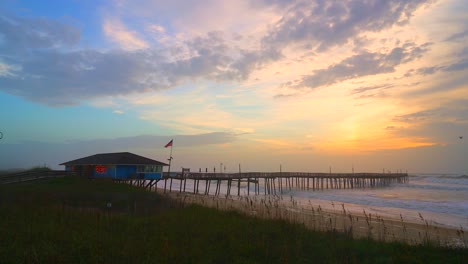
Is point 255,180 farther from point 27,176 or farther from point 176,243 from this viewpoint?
point 176,243

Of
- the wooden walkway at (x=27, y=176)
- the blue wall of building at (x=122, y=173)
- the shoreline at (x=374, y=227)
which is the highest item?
the blue wall of building at (x=122, y=173)

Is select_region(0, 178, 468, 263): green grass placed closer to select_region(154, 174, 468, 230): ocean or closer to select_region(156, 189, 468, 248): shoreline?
select_region(156, 189, 468, 248): shoreline

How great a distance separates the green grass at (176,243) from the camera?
27.2 ft

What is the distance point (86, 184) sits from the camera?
28266 millimetres

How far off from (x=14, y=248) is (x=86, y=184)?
69.8 ft

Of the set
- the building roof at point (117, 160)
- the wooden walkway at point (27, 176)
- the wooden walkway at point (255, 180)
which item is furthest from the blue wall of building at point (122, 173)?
the wooden walkway at point (27, 176)

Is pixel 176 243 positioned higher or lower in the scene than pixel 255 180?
lower

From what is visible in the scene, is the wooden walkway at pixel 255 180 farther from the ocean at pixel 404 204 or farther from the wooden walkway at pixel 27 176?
the wooden walkway at pixel 27 176

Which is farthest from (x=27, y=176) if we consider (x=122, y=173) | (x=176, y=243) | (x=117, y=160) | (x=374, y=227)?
(x=374, y=227)

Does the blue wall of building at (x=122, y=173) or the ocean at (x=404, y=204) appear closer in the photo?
the ocean at (x=404, y=204)

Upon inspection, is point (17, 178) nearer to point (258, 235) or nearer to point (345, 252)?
point (258, 235)

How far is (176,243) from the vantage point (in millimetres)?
9602

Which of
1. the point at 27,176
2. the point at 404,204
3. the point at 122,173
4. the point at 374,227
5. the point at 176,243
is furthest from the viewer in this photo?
the point at 122,173

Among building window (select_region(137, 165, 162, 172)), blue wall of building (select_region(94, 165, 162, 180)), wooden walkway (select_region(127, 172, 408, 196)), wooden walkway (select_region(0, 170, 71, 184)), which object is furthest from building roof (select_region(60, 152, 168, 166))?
wooden walkway (select_region(0, 170, 71, 184))
